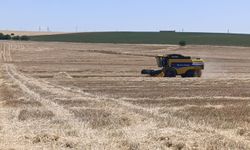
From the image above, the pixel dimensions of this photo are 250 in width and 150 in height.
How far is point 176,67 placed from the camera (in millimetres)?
40844

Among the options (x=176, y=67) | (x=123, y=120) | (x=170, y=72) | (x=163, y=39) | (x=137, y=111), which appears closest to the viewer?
(x=123, y=120)

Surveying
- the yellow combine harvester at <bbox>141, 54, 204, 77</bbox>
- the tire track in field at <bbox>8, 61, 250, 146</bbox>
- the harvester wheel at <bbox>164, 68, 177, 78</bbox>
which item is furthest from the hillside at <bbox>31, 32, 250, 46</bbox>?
the tire track in field at <bbox>8, 61, 250, 146</bbox>

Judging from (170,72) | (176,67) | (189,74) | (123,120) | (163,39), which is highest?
(123,120)

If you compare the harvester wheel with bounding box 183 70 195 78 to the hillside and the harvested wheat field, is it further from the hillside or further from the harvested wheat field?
the hillside

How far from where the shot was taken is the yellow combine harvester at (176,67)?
40531mm

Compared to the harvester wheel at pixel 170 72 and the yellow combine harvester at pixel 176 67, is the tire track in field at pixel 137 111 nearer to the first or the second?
the yellow combine harvester at pixel 176 67

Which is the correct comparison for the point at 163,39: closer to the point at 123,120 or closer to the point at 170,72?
the point at 170,72

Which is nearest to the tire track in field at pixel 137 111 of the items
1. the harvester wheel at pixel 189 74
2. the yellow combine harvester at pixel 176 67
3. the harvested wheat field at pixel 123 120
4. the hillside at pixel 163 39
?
the harvested wheat field at pixel 123 120

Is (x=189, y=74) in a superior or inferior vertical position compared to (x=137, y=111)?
inferior

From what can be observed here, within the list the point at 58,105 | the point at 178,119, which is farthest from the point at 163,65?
the point at 178,119

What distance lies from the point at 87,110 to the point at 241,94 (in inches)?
390

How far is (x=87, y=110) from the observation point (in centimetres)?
1769

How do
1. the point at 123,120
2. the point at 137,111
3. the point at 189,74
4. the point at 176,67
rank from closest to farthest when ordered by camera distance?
the point at 123,120 → the point at 137,111 → the point at 176,67 → the point at 189,74

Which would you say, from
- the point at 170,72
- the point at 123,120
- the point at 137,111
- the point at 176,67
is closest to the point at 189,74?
the point at 176,67
